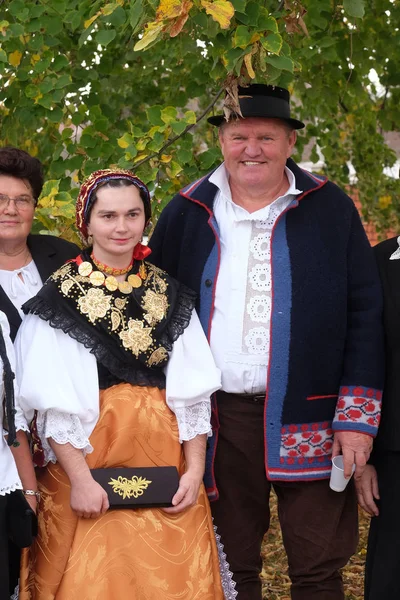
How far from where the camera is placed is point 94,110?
16.5 ft

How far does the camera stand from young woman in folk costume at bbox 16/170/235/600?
3201 mm

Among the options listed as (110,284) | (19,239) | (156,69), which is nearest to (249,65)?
(110,284)

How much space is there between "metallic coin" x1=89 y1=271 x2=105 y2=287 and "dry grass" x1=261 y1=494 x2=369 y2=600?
2.52m

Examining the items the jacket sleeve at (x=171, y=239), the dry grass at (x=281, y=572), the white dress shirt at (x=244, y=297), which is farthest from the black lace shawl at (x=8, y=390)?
the dry grass at (x=281, y=572)

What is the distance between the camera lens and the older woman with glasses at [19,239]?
11.6ft

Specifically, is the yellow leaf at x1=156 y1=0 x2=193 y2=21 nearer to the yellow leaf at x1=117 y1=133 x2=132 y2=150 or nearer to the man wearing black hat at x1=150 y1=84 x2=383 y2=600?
the man wearing black hat at x1=150 y1=84 x2=383 y2=600

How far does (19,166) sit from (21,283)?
0.41 metres

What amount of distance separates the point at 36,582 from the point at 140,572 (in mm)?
331

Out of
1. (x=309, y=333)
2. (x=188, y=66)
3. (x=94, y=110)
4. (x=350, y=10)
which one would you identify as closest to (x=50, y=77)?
(x=94, y=110)

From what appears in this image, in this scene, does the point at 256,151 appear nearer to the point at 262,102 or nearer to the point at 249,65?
the point at 262,102

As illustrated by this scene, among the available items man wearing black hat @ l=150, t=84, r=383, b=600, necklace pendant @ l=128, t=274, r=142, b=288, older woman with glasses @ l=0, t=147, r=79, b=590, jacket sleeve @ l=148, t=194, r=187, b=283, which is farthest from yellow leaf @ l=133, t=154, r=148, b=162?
necklace pendant @ l=128, t=274, r=142, b=288

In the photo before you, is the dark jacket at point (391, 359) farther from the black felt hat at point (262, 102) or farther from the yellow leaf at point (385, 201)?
the yellow leaf at point (385, 201)

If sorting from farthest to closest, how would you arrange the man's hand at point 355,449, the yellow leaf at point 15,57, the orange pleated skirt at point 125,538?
1. the yellow leaf at point 15,57
2. the man's hand at point 355,449
3. the orange pleated skirt at point 125,538

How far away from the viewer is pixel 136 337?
11.1 ft
